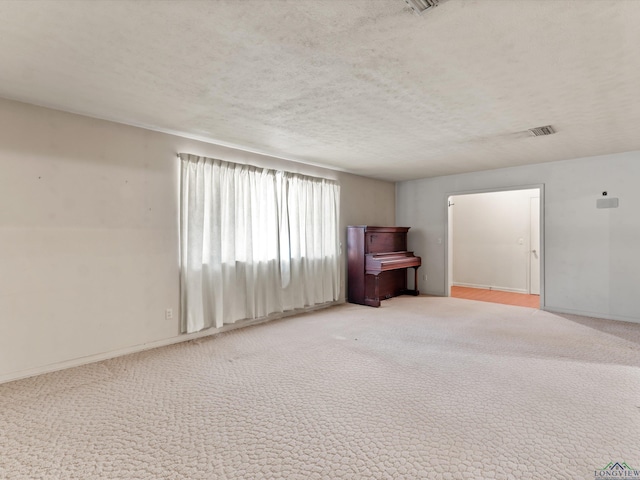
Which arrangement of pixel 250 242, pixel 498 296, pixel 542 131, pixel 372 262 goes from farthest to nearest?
Answer: pixel 498 296, pixel 372 262, pixel 250 242, pixel 542 131

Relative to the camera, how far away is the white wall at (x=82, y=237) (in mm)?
2844

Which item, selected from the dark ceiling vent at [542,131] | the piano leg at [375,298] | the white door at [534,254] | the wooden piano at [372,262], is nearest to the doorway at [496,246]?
the white door at [534,254]

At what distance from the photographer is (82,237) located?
10.4ft

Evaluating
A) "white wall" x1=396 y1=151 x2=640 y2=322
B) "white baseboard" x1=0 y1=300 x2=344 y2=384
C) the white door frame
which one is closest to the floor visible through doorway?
the white door frame

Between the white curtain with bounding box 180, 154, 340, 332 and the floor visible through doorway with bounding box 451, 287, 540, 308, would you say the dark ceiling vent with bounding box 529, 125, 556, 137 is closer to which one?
the white curtain with bounding box 180, 154, 340, 332

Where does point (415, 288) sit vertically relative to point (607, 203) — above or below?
below

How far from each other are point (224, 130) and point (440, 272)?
5001mm

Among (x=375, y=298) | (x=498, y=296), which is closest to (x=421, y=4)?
(x=375, y=298)

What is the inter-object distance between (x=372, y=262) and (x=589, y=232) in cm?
328

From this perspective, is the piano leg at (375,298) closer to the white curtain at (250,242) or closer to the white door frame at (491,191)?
the white curtain at (250,242)

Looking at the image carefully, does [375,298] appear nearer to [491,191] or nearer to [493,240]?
[491,191]

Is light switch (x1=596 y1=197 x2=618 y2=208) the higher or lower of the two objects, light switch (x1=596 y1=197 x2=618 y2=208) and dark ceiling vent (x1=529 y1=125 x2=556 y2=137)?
the lower

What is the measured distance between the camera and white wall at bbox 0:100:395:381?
9.33ft

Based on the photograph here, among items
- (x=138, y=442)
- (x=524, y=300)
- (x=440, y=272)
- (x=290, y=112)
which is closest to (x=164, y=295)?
(x=138, y=442)
